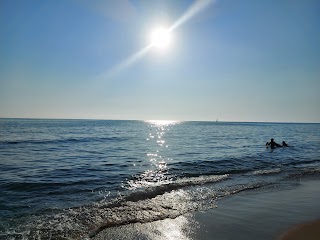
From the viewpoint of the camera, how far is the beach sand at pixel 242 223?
642 centimetres

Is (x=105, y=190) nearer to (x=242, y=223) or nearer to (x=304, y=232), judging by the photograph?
(x=242, y=223)

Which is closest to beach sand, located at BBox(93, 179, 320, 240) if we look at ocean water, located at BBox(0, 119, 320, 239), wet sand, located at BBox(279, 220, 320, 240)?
wet sand, located at BBox(279, 220, 320, 240)

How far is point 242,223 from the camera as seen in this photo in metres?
7.19

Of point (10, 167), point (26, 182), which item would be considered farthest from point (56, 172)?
point (10, 167)

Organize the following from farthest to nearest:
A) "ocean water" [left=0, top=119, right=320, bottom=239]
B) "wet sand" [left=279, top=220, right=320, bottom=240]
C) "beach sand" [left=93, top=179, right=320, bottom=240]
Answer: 1. "ocean water" [left=0, top=119, right=320, bottom=239]
2. "beach sand" [left=93, top=179, right=320, bottom=240]
3. "wet sand" [left=279, top=220, right=320, bottom=240]

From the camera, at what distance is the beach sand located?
6418 mm

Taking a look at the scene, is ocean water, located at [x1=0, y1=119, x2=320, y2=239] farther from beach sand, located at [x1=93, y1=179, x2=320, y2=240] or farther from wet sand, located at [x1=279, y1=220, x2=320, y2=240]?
wet sand, located at [x1=279, y1=220, x2=320, y2=240]

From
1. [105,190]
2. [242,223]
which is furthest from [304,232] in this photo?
[105,190]

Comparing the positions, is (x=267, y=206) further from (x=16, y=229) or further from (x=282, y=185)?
(x=16, y=229)

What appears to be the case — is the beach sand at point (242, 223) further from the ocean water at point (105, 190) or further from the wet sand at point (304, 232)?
the ocean water at point (105, 190)

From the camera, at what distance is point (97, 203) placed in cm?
950

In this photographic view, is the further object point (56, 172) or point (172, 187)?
point (56, 172)

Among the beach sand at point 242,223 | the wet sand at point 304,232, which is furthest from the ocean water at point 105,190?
the wet sand at point 304,232

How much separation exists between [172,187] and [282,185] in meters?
5.45
